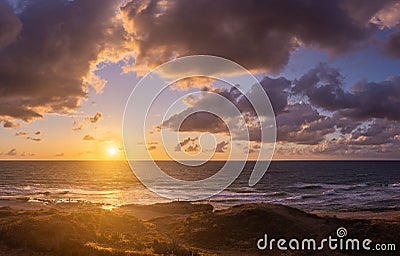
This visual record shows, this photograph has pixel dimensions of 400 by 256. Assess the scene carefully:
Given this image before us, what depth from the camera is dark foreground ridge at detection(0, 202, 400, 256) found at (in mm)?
21406

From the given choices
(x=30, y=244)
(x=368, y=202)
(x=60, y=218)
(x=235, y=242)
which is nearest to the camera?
(x=30, y=244)

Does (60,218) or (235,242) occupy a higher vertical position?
(60,218)

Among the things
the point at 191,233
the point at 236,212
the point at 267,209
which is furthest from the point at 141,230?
the point at 267,209

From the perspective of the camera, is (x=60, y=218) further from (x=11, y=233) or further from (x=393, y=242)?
(x=393, y=242)

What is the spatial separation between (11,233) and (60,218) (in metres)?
3.76

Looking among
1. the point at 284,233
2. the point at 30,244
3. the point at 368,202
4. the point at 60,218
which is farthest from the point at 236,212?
the point at 368,202

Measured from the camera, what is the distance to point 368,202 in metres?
72.8

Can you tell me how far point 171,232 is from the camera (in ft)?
113

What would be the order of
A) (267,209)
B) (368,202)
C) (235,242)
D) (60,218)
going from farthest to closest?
(368,202) < (267,209) < (235,242) < (60,218)

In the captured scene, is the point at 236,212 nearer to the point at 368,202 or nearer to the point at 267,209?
the point at 267,209

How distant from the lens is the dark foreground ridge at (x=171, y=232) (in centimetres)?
2141

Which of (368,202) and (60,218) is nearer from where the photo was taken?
(60,218)

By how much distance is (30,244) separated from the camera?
837 inches

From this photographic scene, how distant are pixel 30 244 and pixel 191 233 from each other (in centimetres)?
1455
